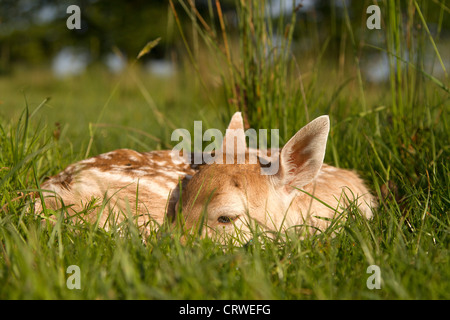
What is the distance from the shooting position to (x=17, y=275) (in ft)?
5.11

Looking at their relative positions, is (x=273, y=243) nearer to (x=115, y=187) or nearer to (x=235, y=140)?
(x=235, y=140)

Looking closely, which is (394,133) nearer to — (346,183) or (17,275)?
(346,183)

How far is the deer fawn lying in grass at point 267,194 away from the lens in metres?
2.23

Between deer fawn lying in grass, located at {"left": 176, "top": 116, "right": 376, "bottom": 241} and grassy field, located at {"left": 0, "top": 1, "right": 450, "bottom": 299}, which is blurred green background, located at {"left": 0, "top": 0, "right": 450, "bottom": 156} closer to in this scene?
grassy field, located at {"left": 0, "top": 1, "right": 450, "bottom": 299}

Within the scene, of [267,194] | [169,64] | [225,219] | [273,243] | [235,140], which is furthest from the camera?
[169,64]

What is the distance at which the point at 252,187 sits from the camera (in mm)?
2326

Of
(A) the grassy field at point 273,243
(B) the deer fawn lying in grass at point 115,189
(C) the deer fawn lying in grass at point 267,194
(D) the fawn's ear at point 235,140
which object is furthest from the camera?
(D) the fawn's ear at point 235,140

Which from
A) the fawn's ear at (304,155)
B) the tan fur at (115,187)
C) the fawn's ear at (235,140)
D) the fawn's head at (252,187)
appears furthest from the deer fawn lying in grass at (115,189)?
the fawn's ear at (304,155)

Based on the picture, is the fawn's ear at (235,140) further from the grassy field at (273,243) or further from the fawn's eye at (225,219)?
the grassy field at (273,243)

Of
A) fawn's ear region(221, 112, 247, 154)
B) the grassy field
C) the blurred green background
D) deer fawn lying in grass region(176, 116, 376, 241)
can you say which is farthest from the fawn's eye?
the blurred green background

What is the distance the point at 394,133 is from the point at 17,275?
263 centimetres

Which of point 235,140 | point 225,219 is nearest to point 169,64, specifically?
point 235,140

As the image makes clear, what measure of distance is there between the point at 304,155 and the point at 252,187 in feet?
1.19
